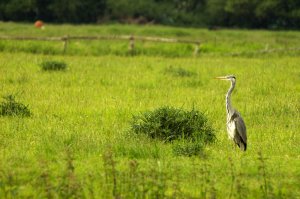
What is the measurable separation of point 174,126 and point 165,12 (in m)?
59.8

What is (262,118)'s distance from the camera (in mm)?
15297

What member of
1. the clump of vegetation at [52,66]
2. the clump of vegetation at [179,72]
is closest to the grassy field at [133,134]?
the clump of vegetation at [179,72]

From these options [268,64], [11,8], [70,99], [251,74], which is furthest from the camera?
[11,8]

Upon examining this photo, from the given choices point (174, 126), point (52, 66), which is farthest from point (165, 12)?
point (174, 126)

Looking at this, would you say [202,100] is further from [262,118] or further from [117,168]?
[117,168]

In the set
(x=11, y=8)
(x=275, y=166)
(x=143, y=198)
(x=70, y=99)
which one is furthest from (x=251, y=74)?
(x=11, y=8)

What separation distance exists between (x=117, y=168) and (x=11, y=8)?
54066mm

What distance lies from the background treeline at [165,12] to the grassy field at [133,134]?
112 feet

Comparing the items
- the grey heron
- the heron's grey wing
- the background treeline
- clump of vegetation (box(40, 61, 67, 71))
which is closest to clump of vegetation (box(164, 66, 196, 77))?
clump of vegetation (box(40, 61, 67, 71))

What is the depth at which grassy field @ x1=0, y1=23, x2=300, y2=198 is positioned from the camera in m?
9.34

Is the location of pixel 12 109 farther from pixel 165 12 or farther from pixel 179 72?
pixel 165 12

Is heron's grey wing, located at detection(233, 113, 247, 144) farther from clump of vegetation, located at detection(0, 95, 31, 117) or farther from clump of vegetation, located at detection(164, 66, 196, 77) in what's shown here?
clump of vegetation, located at detection(164, 66, 196, 77)

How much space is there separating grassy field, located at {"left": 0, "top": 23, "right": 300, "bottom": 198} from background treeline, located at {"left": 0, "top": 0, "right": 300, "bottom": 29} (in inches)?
1344

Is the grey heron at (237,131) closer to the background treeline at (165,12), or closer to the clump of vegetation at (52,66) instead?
the clump of vegetation at (52,66)
